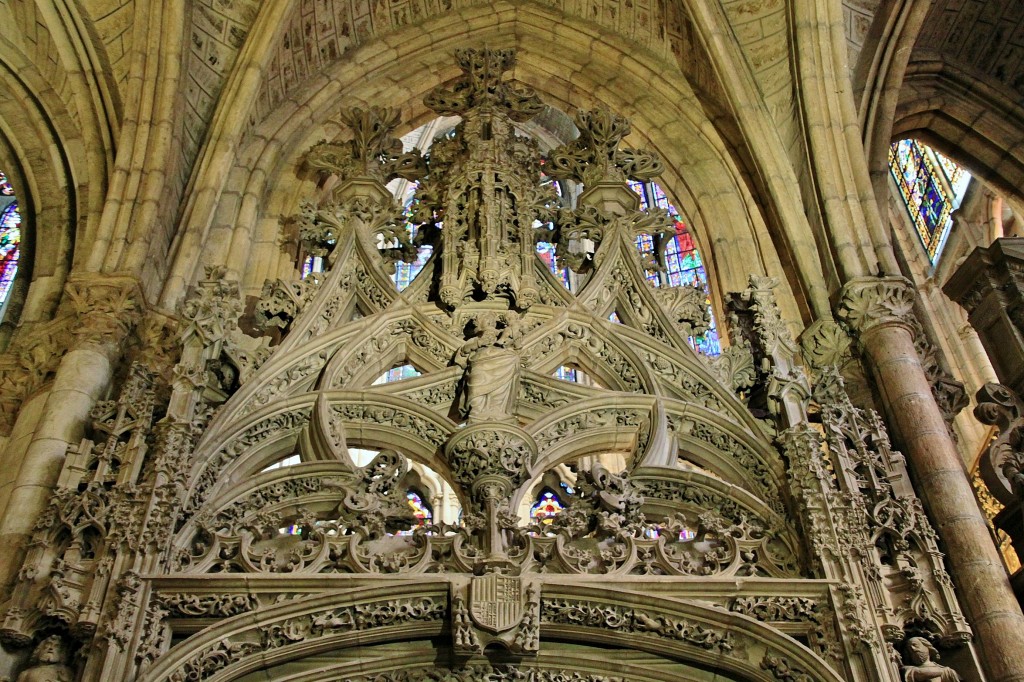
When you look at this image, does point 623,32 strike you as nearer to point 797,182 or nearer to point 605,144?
point 605,144

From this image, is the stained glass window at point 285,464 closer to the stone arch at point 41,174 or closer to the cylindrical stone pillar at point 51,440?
the cylindrical stone pillar at point 51,440

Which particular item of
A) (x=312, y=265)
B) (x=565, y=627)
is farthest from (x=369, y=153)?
(x=565, y=627)

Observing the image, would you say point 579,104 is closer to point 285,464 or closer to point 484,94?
point 484,94

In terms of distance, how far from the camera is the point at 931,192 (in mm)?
13797

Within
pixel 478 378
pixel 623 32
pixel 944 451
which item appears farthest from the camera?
pixel 623 32

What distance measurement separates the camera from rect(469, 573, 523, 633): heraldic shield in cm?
574

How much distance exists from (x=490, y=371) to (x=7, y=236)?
5533 millimetres

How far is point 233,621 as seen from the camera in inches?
223

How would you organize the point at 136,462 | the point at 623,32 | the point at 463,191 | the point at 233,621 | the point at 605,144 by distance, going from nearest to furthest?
the point at 233,621
the point at 136,462
the point at 463,191
the point at 605,144
the point at 623,32

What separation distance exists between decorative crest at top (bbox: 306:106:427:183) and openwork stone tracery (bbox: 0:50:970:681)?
1.69 feet

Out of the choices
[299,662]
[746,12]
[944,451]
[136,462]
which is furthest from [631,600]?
[746,12]

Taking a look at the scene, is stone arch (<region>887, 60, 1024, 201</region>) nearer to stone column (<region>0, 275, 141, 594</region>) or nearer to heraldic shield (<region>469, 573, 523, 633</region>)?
heraldic shield (<region>469, 573, 523, 633</region>)

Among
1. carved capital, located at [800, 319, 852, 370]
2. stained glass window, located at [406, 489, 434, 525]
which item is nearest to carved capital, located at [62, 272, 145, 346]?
stained glass window, located at [406, 489, 434, 525]

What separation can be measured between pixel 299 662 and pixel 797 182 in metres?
5.43
